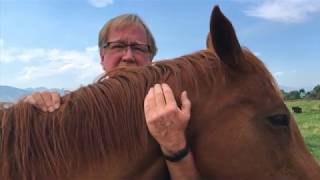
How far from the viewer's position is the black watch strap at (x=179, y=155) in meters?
2.69

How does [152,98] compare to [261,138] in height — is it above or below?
above

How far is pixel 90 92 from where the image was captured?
2740mm

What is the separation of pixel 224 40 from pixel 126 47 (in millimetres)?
1706

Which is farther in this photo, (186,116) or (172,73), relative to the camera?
(172,73)

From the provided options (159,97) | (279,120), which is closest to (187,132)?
(159,97)

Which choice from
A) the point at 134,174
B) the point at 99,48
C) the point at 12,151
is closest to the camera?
the point at 12,151

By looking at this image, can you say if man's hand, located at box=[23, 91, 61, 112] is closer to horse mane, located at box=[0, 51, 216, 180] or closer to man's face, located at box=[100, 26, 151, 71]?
horse mane, located at box=[0, 51, 216, 180]

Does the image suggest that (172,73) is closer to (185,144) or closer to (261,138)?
(185,144)

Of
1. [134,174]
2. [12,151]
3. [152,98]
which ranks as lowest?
[134,174]

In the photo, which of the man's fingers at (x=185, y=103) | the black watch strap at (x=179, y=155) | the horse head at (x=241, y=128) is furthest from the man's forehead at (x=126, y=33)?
the black watch strap at (x=179, y=155)

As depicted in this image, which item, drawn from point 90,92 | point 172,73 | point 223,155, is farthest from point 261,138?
point 90,92

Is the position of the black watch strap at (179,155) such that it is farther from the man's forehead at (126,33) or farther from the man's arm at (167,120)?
the man's forehead at (126,33)

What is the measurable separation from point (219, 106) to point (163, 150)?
1.35ft

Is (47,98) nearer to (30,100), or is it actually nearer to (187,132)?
(30,100)
